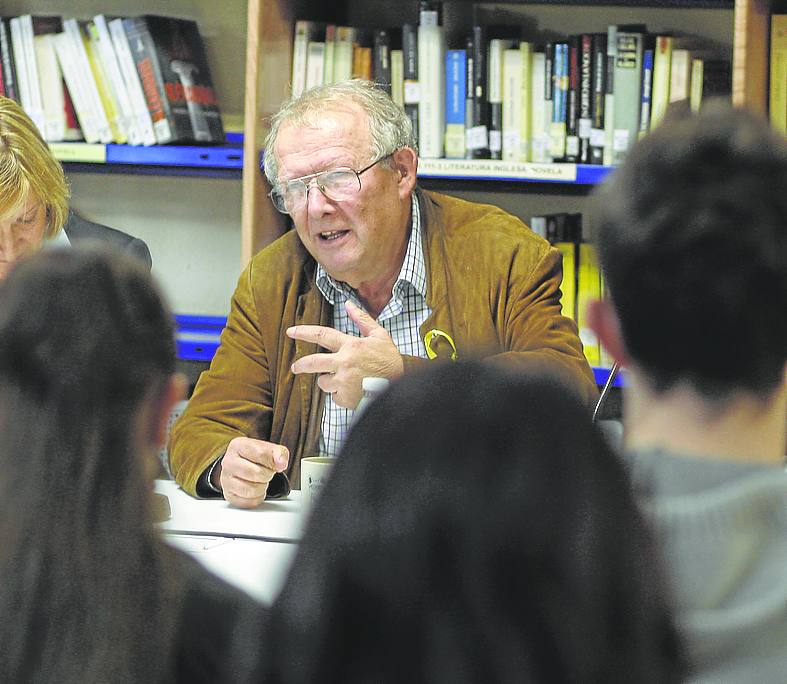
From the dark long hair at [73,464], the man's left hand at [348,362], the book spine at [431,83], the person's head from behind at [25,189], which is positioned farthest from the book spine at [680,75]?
the dark long hair at [73,464]

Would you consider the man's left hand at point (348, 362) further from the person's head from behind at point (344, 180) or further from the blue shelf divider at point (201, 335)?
the blue shelf divider at point (201, 335)

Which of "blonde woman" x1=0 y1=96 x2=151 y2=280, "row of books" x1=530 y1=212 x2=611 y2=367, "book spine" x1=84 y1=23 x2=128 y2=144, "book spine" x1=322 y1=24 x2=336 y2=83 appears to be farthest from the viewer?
"book spine" x1=84 y1=23 x2=128 y2=144

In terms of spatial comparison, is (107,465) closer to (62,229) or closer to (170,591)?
(170,591)

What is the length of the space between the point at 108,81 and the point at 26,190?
2.86 ft

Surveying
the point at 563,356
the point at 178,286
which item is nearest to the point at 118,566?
the point at 563,356

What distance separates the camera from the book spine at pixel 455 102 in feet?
8.61

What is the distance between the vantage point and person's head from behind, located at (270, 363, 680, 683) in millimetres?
504

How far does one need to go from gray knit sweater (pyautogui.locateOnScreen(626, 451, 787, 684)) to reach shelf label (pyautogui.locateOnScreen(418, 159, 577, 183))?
6.21 ft

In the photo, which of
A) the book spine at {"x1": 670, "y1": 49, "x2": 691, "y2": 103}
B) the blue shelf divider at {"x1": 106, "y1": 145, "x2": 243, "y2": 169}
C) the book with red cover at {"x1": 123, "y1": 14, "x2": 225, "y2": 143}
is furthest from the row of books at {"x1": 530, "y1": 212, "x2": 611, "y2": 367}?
the book with red cover at {"x1": 123, "y1": 14, "x2": 225, "y2": 143}

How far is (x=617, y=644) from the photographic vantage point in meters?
0.52

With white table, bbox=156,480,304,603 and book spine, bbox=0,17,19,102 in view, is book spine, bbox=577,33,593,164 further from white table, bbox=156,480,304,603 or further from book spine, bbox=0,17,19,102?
book spine, bbox=0,17,19,102

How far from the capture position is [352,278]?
6.97 ft

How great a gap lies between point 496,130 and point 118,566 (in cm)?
213

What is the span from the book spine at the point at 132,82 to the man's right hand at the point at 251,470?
51.2 inches
